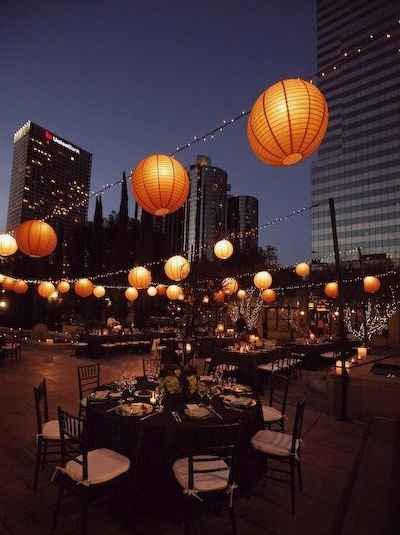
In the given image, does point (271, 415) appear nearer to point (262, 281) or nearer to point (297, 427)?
point (297, 427)

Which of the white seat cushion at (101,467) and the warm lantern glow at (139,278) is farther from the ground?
the warm lantern glow at (139,278)

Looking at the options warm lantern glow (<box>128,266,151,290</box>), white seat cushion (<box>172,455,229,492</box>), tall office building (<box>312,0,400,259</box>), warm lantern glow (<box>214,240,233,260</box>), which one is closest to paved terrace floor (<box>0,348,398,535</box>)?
white seat cushion (<box>172,455,229,492</box>)

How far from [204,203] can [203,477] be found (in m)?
115

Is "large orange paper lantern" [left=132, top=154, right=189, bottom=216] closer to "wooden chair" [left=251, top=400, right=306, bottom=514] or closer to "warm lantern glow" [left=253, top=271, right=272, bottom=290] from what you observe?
"wooden chair" [left=251, top=400, right=306, bottom=514]

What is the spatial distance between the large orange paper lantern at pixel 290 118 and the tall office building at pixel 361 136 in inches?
3161

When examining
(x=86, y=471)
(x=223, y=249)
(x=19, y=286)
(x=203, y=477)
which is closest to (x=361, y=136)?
(x=223, y=249)

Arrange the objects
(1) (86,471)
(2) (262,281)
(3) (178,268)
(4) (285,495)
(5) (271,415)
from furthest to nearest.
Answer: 1. (2) (262,281)
2. (3) (178,268)
3. (5) (271,415)
4. (4) (285,495)
5. (1) (86,471)

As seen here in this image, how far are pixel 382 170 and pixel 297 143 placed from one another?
8360 centimetres

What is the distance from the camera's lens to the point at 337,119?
80.0 meters

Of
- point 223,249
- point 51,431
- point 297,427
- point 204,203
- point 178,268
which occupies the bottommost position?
point 51,431

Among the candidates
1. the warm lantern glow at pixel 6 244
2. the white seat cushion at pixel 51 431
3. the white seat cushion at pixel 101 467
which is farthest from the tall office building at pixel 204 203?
the white seat cushion at pixel 101 467

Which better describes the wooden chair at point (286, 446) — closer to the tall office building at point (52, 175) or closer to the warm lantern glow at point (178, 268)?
the warm lantern glow at point (178, 268)

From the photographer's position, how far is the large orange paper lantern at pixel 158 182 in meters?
3.55

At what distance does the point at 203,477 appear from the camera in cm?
279
